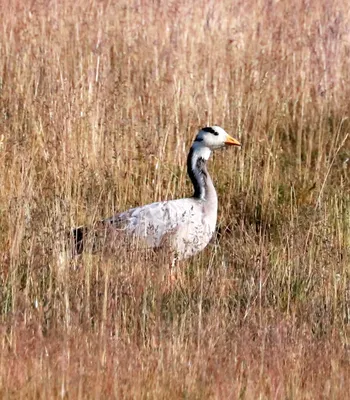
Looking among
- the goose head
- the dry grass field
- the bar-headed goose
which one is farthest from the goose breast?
the goose head

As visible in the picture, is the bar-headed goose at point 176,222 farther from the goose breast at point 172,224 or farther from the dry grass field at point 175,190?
the dry grass field at point 175,190

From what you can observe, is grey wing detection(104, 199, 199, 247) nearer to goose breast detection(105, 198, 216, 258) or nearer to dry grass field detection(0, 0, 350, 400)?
goose breast detection(105, 198, 216, 258)

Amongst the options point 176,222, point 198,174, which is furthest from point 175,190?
point 176,222

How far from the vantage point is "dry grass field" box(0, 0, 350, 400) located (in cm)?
461

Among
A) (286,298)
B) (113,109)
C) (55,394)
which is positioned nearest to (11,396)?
(55,394)

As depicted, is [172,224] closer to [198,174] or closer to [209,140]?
[198,174]

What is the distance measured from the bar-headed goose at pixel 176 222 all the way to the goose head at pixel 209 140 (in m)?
0.11

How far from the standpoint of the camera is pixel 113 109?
8.29 m

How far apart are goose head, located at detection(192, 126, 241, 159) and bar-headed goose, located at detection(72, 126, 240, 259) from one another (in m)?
0.11

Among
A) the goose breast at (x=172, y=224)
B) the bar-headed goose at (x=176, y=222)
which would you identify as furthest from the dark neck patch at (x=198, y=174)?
the goose breast at (x=172, y=224)

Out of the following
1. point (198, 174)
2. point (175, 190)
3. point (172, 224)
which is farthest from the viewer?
point (175, 190)

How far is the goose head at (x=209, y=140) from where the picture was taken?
7.47 metres

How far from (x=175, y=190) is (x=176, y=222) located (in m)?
1.08

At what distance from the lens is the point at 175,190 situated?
26.0 feet
